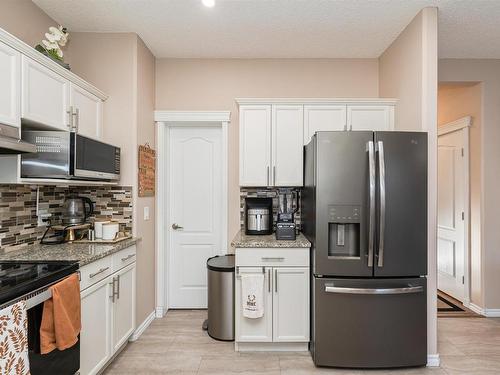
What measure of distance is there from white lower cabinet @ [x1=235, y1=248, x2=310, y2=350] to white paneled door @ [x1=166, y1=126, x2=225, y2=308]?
1.05 meters

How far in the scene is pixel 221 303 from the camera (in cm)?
271

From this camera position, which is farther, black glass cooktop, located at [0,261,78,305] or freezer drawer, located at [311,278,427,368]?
freezer drawer, located at [311,278,427,368]

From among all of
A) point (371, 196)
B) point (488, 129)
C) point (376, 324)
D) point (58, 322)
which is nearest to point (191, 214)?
point (58, 322)

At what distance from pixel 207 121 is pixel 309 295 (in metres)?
2.08

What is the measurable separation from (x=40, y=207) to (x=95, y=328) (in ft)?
3.61

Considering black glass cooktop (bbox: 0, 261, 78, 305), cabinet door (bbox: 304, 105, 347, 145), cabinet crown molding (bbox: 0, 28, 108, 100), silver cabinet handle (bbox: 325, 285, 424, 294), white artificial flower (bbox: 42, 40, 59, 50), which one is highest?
white artificial flower (bbox: 42, 40, 59, 50)

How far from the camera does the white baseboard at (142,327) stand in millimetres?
2715

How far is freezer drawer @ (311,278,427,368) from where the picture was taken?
7.36 ft

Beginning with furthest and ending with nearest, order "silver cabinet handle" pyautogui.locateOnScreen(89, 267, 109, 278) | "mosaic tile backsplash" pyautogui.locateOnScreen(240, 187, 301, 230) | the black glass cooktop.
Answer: "mosaic tile backsplash" pyautogui.locateOnScreen(240, 187, 301, 230)
"silver cabinet handle" pyautogui.locateOnScreen(89, 267, 109, 278)
the black glass cooktop

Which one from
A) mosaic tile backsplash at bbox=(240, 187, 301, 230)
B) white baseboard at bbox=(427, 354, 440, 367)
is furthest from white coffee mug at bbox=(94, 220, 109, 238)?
white baseboard at bbox=(427, 354, 440, 367)

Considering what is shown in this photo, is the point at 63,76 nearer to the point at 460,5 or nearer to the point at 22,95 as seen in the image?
the point at 22,95

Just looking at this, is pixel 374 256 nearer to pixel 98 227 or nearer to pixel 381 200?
pixel 381 200

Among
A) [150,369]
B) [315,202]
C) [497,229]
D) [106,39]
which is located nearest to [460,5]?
[315,202]

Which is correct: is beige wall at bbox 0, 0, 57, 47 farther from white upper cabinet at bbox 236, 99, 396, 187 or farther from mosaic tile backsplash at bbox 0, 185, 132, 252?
white upper cabinet at bbox 236, 99, 396, 187
